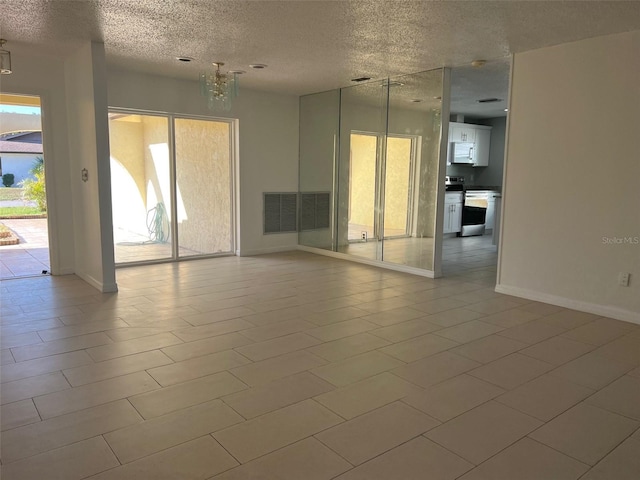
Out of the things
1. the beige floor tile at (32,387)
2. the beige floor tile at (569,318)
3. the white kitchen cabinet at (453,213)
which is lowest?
the beige floor tile at (32,387)

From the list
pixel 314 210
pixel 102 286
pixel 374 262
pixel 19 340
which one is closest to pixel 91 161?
pixel 102 286

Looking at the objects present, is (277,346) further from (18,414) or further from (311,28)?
(311,28)

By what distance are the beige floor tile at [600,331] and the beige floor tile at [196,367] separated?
2539mm

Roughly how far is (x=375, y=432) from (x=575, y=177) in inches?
127

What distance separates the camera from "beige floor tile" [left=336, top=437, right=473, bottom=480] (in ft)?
6.36

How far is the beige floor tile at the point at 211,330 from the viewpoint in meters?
3.54

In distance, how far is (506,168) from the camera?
15.7ft

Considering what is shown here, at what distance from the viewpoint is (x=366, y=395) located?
2.65 m

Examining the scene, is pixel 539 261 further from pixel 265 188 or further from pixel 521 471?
pixel 265 188

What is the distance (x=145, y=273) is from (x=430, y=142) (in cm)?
379

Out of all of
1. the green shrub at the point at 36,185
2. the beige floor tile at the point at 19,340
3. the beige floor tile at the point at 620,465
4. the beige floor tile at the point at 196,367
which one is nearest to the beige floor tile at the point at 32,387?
the beige floor tile at the point at 196,367

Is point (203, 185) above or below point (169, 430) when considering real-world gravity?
above

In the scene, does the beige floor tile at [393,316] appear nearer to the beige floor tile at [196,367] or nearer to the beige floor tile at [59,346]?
the beige floor tile at [196,367]

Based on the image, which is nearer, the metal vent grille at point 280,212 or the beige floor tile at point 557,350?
the beige floor tile at point 557,350
